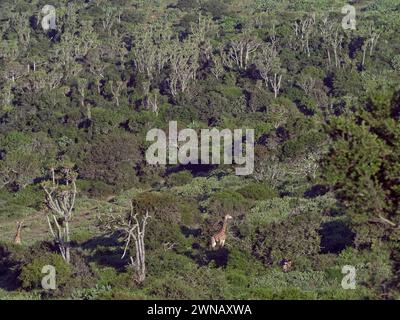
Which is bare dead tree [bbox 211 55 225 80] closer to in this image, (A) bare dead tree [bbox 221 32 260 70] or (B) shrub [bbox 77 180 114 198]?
(A) bare dead tree [bbox 221 32 260 70]

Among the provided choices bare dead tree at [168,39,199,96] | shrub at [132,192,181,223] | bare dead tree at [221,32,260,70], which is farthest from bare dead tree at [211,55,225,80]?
shrub at [132,192,181,223]

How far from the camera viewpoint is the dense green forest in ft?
59.8

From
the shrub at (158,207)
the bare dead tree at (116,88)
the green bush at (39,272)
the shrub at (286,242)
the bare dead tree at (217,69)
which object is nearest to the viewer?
the green bush at (39,272)

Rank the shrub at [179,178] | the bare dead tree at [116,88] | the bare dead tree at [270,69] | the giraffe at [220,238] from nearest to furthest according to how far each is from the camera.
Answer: the giraffe at [220,238], the shrub at [179,178], the bare dead tree at [116,88], the bare dead tree at [270,69]

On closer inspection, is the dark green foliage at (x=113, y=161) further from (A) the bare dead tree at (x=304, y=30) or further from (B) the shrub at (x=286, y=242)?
(A) the bare dead tree at (x=304, y=30)

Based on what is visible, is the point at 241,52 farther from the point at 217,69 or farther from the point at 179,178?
the point at 179,178

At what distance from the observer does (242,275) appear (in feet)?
66.8

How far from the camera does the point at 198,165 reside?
3994 cm

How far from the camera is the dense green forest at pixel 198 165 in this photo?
18234 mm

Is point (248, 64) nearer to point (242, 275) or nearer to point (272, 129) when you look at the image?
point (272, 129)

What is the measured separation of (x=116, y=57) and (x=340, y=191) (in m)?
56.0

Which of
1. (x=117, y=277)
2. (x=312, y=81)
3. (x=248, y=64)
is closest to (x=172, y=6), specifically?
(x=248, y=64)

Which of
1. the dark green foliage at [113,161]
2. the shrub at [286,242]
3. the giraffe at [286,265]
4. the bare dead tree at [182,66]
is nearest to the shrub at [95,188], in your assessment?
the dark green foliage at [113,161]

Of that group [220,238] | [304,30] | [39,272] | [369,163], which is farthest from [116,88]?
[369,163]
